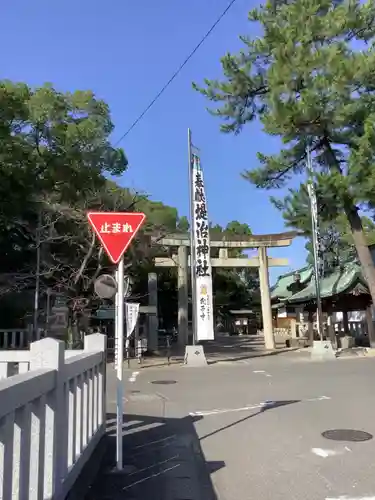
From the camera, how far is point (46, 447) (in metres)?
3.45

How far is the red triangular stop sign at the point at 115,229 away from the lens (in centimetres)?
543

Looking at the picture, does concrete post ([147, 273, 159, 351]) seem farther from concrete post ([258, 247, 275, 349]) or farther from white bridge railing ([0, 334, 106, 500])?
white bridge railing ([0, 334, 106, 500])

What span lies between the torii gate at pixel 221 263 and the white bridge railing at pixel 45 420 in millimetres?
19305

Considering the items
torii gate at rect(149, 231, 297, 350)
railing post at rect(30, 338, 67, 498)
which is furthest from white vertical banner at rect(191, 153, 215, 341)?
railing post at rect(30, 338, 67, 498)

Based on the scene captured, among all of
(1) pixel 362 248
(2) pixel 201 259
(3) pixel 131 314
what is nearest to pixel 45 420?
(2) pixel 201 259

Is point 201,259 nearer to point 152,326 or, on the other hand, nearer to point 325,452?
point 152,326

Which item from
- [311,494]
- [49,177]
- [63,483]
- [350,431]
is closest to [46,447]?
[63,483]

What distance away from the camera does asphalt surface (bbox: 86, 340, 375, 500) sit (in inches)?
182

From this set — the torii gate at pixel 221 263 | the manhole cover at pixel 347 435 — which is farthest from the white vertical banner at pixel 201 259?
the manhole cover at pixel 347 435

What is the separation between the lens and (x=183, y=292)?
25.2 metres

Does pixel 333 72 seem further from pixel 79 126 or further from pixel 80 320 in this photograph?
pixel 80 320

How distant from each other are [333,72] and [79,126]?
33.7 feet

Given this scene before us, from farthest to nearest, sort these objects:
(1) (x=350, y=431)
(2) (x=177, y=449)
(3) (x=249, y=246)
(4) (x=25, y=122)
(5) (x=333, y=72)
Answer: (3) (x=249, y=246) → (4) (x=25, y=122) → (5) (x=333, y=72) → (1) (x=350, y=431) → (2) (x=177, y=449)

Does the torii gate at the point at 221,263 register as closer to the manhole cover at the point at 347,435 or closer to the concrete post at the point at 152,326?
the concrete post at the point at 152,326
